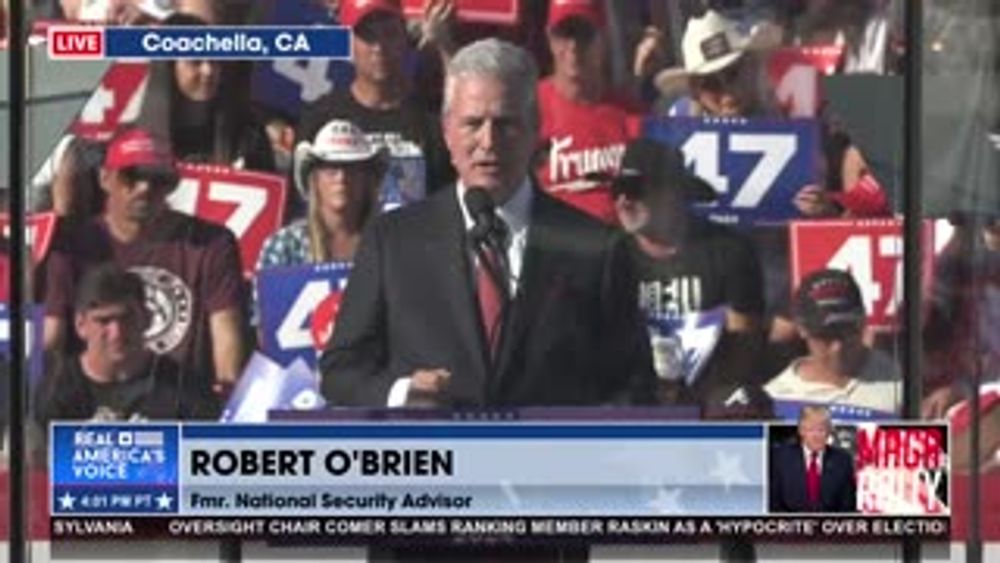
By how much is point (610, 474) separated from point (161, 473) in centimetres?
105

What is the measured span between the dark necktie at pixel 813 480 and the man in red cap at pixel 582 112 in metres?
0.75

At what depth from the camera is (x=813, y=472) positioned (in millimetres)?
4250

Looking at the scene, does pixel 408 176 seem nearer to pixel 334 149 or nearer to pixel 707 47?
pixel 334 149

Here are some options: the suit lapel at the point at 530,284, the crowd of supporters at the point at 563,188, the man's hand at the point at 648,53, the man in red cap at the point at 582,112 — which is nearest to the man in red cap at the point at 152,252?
the crowd of supporters at the point at 563,188

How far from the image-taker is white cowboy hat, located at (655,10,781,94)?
4188 mm

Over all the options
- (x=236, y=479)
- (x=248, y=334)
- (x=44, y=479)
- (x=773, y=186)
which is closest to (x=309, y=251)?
(x=248, y=334)

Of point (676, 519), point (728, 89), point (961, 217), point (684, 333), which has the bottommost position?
point (676, 519)

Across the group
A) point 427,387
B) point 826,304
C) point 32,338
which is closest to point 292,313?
point 427,387

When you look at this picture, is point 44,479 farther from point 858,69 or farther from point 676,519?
point 858,69

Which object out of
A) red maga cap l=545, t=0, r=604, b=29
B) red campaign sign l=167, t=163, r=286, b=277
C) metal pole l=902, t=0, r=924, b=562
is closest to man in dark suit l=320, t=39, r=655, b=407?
red maga cap l=545, t=0, r=604, b=29

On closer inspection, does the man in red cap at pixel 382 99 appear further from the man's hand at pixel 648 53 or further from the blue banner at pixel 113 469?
the blue banner at pixel 113 469

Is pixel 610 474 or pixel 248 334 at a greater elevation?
pixel 248 334

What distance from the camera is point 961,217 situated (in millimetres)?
4238

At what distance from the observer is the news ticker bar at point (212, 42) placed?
4.20m
